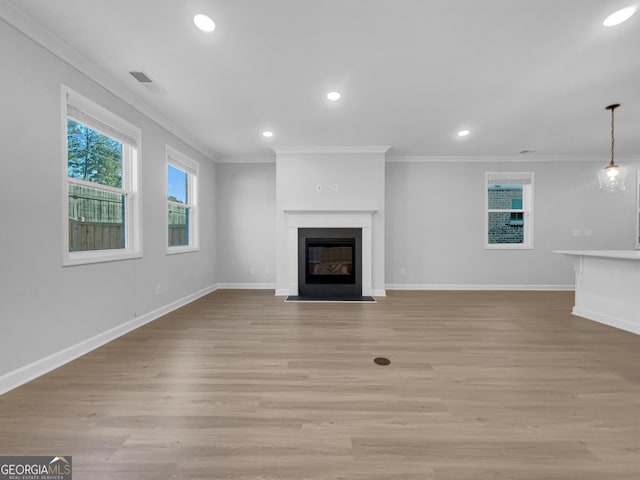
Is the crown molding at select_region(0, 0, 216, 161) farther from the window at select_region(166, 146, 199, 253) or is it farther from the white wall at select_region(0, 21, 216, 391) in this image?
the window at select_region(166, 146, 199, 253)

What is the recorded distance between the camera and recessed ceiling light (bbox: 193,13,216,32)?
1.88m

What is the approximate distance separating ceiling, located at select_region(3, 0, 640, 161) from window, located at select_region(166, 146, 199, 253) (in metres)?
0.59

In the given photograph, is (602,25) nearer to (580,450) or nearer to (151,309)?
(580,450)

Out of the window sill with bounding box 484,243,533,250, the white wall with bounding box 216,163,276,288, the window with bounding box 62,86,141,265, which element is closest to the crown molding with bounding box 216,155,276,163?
the white wall with bounding box 216,163,276,288

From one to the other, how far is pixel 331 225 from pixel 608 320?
3918mm

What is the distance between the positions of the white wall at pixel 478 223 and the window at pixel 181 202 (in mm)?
3716

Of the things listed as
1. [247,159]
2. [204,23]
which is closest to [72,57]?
[204,23]

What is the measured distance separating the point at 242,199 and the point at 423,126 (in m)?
3.61

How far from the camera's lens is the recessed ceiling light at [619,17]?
1.83 m

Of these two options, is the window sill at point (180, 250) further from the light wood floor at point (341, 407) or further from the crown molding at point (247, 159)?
the crown molding at point (247, 159)

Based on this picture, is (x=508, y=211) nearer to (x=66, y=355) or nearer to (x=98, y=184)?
(x=98, y=184)

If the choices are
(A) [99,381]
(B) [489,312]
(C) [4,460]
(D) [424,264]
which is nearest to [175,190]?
(A) [99,381]

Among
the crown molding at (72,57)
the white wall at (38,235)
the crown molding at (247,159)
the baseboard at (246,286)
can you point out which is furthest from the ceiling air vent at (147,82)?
the baseboard at (246,286)
